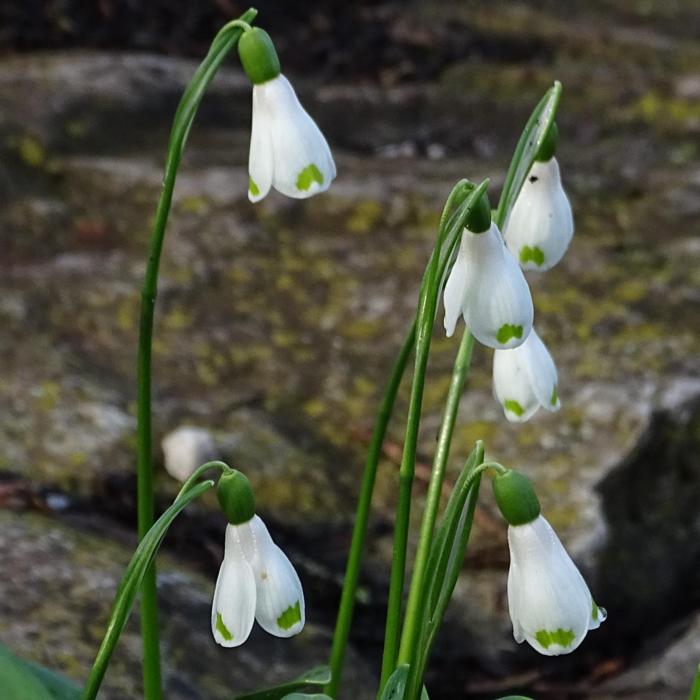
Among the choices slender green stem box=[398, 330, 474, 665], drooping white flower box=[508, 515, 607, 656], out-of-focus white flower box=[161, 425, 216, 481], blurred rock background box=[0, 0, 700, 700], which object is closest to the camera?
drooping white flower box=[508, 515, 607, 656]

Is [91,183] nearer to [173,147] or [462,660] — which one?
[462,660]

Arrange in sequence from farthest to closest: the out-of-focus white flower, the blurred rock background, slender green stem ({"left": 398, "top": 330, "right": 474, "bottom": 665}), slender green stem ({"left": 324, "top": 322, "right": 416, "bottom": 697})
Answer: the out-of-focus white flower → the blurred rock background → slender green stem ({"left": 324, "top": 322, "right": 416, "bottom": 697}) → slender green stem ({"left": 398, "top": 330, "right": 474, "bottom": 665})

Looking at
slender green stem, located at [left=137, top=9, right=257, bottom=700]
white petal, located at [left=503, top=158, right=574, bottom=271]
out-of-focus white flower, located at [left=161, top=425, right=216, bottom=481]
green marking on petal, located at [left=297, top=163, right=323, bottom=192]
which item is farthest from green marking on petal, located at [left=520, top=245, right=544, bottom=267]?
out-of-focus white flower, located at [left=161, top=425, right=216, bottom=481]

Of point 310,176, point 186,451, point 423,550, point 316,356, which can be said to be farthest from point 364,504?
point 316,356

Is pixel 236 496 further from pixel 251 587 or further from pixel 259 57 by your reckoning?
pixel 259 57

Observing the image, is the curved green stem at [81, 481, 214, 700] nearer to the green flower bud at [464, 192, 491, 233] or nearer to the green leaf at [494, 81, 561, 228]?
the green flower bud at [464, 192, 491, 233]
